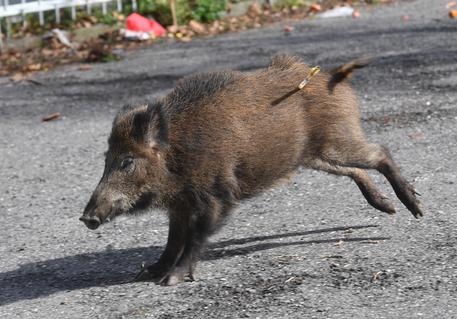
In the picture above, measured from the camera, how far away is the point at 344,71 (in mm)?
6039

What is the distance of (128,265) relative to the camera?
18.8 feet

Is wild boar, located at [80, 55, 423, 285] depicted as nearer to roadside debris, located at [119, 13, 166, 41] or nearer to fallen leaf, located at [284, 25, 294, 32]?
roadside debris, located at [119, 13, 166, 41]

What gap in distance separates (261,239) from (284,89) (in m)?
0.91

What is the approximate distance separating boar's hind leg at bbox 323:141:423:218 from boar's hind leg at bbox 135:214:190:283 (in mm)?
995

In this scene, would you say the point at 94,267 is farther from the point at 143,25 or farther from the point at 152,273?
the point at 143,25

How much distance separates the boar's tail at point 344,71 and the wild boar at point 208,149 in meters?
0.12

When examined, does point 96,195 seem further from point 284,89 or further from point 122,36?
point 122,36

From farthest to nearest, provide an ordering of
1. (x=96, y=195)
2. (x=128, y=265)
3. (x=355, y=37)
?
(x=355, y=37)
(x=128, y=265)
(x=96, y=195)

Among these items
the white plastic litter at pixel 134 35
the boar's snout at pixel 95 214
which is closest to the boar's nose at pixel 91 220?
the boar's snout at pixel 95 214

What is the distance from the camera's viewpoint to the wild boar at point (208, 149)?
17.6 ft

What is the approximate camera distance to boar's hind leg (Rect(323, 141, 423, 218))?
19.3ft

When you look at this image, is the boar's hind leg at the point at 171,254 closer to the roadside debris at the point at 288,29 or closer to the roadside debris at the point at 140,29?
the roadside debris at the point at 140,29

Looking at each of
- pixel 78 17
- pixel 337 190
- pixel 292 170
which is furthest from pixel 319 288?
pixel 78 17

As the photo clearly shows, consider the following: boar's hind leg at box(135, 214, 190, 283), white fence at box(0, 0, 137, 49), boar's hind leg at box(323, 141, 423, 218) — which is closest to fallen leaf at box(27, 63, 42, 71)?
white fence at box(0, 0, 137, 49)
